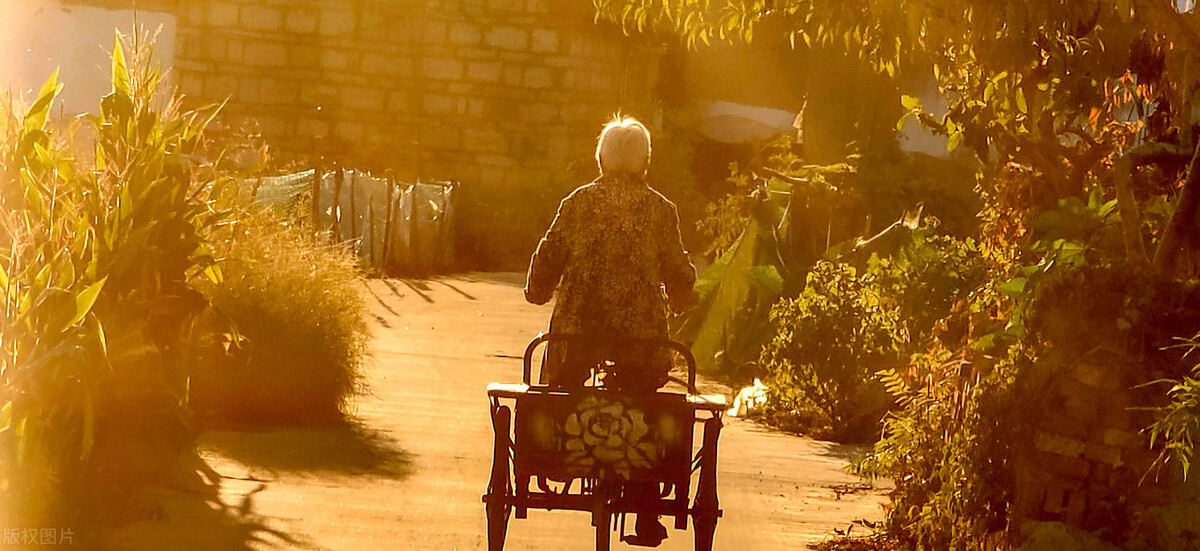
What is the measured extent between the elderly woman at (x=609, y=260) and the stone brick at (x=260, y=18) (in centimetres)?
2316

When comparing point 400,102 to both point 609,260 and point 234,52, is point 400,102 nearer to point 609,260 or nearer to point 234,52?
point 234,52

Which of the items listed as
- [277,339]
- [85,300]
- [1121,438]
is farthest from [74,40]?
[1121,438]

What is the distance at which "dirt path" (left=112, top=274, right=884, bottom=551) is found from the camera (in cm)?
810

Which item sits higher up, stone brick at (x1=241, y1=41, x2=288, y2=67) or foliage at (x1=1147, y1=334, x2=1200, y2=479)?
stone brick at (x1=241, y1=41, x2=288, y2=67)

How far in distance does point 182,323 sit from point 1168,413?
442 cm

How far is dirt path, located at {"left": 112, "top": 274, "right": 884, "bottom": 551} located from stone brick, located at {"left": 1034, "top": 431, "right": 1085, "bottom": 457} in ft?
7.35

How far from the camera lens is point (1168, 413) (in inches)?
231

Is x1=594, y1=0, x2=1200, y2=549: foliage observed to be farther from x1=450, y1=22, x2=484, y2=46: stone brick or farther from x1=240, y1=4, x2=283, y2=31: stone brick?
x1=240, y1=4, x2=283, y2=31: stone brick

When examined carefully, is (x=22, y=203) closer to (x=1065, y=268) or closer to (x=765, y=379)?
(x=1065, y=268)

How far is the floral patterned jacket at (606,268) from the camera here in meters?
7.19

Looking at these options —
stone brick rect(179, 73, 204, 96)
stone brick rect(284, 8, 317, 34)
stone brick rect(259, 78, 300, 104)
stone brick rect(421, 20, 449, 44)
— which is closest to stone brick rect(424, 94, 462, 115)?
stone brick rect(421, 20, 449, 44)

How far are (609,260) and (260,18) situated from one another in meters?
23.3

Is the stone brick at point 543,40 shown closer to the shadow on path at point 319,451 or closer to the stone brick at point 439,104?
the stone brick at point 439,104

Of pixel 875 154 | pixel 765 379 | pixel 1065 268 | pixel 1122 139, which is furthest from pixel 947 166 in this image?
pixel 1065 268
